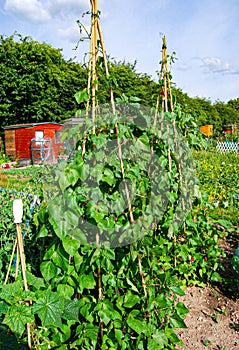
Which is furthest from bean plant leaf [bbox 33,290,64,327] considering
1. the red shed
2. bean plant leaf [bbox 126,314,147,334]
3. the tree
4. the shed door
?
the tree

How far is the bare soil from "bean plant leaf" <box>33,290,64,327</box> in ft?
3.41

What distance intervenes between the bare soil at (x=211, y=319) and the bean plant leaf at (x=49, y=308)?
1040 millimetres

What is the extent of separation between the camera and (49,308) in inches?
56.6

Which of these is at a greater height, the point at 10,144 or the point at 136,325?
the point at 10,144

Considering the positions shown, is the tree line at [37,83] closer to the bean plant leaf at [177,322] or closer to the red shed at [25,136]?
the red shed at [25,136]

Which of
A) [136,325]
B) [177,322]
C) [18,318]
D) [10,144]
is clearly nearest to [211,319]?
[177,322]

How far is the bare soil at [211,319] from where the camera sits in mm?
2107

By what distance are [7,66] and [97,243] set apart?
64.6 ft

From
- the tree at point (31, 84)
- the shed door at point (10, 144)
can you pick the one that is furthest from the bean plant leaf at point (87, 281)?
the tree at point (31, 84)

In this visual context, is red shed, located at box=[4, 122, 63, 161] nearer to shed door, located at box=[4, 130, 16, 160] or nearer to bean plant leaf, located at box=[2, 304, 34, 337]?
shed door, located at box=[4, 130, 16, 160]

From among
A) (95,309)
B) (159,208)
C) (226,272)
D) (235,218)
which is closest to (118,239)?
(95,309)

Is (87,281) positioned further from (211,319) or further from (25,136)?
(25,136)

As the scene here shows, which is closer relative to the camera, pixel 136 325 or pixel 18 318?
pixel 18 318

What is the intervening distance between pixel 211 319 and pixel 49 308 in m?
1.42
